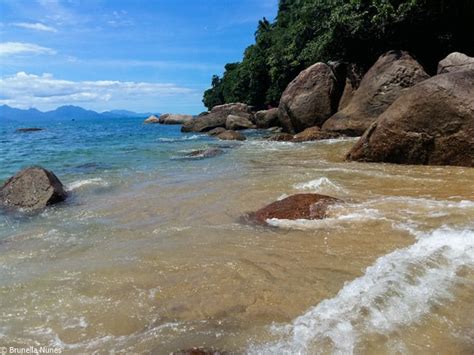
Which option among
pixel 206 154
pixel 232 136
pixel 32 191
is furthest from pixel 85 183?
pixel 232 136

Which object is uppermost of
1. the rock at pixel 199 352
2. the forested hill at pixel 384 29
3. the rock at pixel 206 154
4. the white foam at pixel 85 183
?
the forested hill at pixel 384 29

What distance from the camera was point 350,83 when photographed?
1908 cm

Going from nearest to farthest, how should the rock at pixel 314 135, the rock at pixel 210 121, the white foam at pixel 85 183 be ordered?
the white foam at pixel 85 183
the rock at pixel 314 135
the rock at pixel 210 121

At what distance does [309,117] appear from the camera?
1883cm

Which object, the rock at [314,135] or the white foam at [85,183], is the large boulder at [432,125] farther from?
the white foam at [85,183]

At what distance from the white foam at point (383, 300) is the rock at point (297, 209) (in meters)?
1.64

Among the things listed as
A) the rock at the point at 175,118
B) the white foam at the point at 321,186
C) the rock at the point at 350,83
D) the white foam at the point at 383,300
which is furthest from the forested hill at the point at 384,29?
the rock at the point at 175,118

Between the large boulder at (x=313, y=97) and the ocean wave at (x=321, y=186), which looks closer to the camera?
the ocean wave at (x=321, y=186)

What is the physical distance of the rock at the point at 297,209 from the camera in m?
5.91

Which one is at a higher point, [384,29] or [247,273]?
[384,29]

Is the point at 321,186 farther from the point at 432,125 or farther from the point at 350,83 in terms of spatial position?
the point at 350,83

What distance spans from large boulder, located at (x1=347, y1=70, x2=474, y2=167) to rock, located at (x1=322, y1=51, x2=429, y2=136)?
4954 mm

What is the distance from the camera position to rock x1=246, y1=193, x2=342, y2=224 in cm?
591

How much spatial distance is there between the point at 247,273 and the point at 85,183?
7.08 metres
